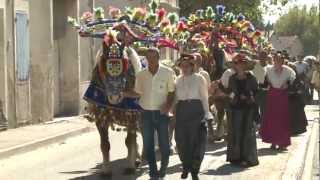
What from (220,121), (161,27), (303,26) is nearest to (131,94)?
(161,27)

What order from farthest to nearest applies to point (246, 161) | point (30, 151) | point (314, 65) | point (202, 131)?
1. point (314, 65)
2. point (30, 151)
3. point (246, 161)
4. point (202, 131)

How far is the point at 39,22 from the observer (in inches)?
776

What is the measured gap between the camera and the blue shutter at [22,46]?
18.0 metres

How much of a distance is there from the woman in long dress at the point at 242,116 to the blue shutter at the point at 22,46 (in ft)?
24.5

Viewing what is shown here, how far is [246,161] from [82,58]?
11963 millimetres

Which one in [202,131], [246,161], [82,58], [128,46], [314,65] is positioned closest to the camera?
[202,131]

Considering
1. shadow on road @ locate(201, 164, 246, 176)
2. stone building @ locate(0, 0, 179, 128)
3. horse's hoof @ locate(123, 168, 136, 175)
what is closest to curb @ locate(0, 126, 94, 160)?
stone building @ locate(0, 0, 179, 128)

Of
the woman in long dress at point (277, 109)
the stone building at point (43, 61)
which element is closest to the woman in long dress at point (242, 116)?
the woman in long dress at point (277, 109)

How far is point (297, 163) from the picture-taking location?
12109mm

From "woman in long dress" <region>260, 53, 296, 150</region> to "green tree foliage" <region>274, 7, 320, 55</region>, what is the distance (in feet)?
296

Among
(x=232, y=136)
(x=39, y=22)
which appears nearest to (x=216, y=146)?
(x=232, y=136)

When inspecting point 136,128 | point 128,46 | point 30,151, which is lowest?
point 30,151

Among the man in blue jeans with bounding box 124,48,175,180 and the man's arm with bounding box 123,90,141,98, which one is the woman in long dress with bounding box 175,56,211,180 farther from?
the man's arm with bounding box 123,90,141,98

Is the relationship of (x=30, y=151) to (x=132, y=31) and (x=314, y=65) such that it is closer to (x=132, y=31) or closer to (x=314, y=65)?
(x=132, y=31)
